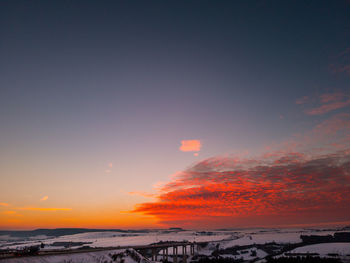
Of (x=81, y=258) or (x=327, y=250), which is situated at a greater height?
(x=81, y=258)

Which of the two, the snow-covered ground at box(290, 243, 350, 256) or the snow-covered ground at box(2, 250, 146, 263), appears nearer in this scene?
the snow-covered ground at box(2, 250, 146, 263)

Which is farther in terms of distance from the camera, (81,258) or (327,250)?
(327,250)

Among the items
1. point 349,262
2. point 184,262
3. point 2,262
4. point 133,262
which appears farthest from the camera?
point 184,262

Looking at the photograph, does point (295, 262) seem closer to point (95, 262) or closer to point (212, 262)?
point (212, 262)

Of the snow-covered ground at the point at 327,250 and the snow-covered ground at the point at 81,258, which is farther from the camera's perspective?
the snow-covered ground at the point at 327,250

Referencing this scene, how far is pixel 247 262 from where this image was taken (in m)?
118

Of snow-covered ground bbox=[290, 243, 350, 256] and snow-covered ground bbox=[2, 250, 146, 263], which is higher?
snow-covered ground bbox=[2, 250, 146, 263]

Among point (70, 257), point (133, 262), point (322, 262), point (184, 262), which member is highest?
point (70, 257)

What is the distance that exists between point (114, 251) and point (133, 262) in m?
6.17

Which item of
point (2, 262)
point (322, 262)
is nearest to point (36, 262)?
point (2, 262)

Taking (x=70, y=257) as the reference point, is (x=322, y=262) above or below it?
below

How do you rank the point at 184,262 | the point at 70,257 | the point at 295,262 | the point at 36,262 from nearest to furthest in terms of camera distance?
the point at 36,262 → the point at 70,257 → the point at 295,262 → the point at 184,262

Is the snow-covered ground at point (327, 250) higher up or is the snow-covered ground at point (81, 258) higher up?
the snow-covered ground at point (81, 258)

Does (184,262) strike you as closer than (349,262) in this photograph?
No
